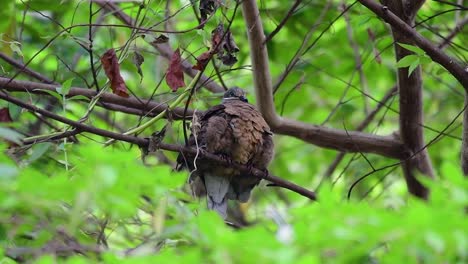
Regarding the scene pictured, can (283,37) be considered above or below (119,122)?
above

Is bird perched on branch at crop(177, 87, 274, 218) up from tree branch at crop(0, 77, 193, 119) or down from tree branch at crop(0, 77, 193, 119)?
down

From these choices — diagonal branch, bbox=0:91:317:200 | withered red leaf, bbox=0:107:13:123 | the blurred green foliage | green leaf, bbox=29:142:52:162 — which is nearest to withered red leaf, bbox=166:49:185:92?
diagonal branch, bbox=0:91:317:200

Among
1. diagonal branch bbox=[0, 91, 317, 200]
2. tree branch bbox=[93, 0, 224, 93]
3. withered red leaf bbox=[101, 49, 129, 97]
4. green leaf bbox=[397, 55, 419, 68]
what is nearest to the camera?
diagonal branch bbox=[0, 91, 317, 200]

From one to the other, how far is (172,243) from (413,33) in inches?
50.3

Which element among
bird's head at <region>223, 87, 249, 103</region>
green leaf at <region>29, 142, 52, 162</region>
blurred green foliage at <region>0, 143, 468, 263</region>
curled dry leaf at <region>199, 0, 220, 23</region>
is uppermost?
curled dry leaf at <region>199, 0, 220, 23</region>

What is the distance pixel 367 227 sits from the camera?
5.56 ft

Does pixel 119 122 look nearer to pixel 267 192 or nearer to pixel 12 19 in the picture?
pixel 267 192

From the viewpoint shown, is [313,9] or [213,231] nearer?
[213,231]

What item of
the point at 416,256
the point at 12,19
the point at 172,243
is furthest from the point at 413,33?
the point at 12,19

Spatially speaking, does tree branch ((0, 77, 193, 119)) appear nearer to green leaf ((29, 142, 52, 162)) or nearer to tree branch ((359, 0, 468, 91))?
green leaf ((29, 142, 52, 162))

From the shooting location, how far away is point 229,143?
14.2ft

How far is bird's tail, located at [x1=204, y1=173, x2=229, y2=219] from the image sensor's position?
4324mm

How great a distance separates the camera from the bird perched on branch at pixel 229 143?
14.1 feet

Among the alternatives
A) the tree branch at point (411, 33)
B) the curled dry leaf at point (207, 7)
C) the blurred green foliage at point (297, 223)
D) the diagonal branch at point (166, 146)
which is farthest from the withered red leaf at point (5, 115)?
the blurred green foliage at point (297, 223)
